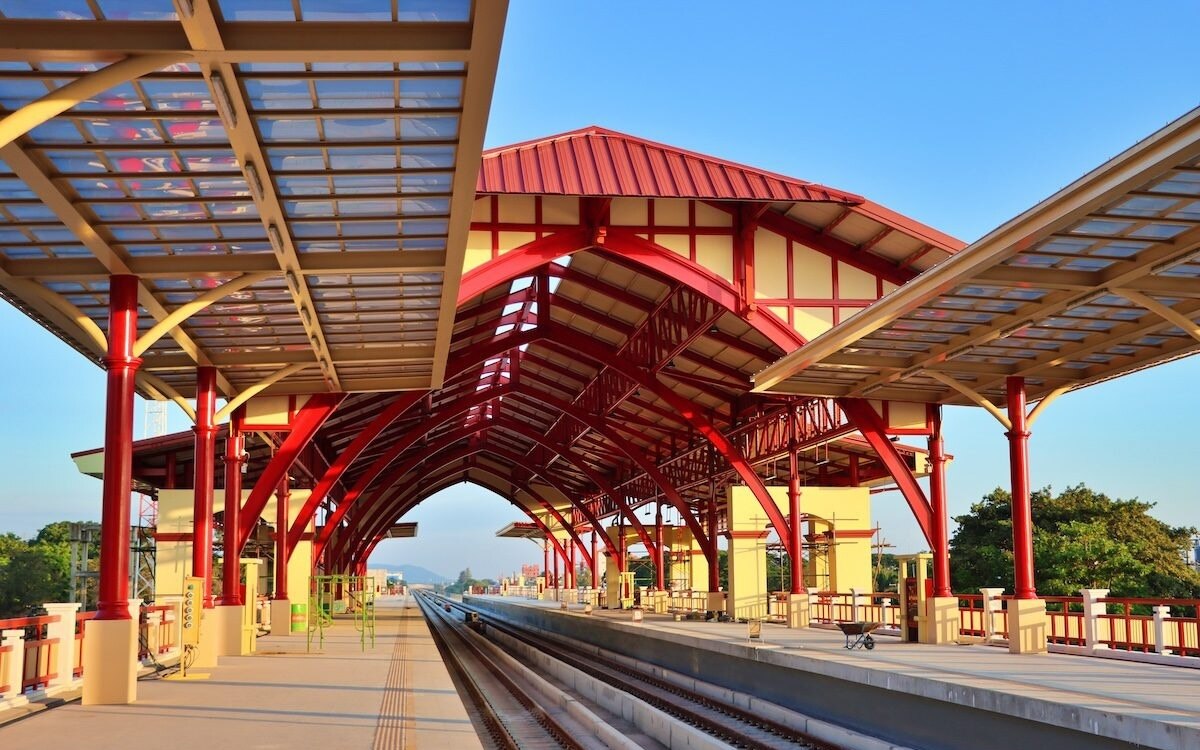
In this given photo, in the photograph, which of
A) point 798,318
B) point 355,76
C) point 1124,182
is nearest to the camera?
point 355,76

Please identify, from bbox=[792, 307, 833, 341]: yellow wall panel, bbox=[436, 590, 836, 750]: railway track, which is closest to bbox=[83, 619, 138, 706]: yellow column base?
bbox=[436, 590, 836, 750]: railway track

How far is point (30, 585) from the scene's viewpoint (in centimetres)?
5534

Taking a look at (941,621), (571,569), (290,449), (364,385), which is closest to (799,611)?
(941,621)

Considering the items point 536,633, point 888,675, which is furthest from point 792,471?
point 536,633

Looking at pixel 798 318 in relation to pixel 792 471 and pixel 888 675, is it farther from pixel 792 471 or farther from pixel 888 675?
pixel 888 675

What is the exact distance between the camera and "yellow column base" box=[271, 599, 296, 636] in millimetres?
30875

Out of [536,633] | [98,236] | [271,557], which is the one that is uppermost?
[98,236]

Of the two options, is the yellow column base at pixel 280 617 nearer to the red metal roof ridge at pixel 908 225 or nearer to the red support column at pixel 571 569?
the red metal roof ridge at pixel 908 225

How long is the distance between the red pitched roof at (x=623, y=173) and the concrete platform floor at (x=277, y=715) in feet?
30.4

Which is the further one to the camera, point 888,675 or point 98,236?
point 888,675

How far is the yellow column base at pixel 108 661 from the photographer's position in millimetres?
12633

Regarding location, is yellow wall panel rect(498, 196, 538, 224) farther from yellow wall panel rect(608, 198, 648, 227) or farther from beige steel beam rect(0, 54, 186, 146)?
beige steel beam rect(0, 54, 186, 146)

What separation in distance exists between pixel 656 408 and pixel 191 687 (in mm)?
27242

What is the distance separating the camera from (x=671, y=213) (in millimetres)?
24422
